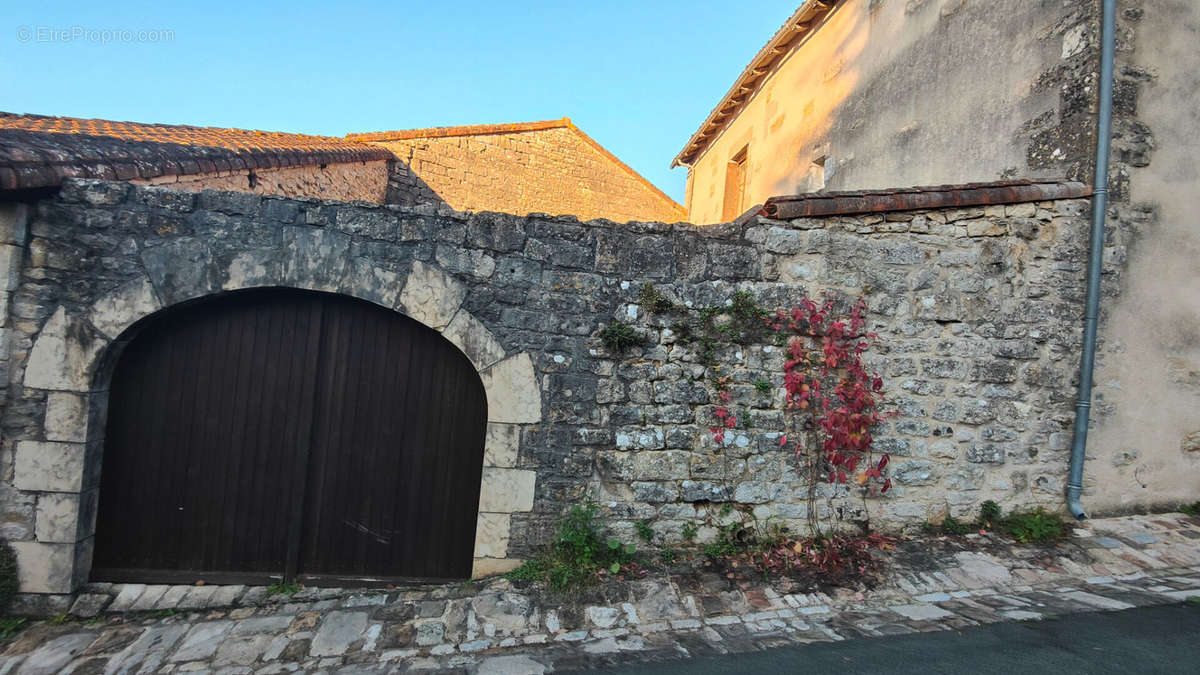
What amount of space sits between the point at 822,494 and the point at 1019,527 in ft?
4.87

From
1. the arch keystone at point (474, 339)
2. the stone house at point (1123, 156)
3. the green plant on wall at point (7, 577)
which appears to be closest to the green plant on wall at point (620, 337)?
the arch keystone at point (474, 339)

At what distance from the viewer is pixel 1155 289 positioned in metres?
4.01

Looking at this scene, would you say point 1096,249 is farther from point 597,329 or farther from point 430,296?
point 430,296

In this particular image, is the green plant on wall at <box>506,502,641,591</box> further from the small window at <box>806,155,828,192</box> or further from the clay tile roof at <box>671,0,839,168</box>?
the clay tile roof at <box>671,0,839,168</box>

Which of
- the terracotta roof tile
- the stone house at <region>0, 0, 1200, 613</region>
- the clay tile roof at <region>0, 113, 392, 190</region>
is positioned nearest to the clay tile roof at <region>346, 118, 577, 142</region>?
the terracotta roof tile

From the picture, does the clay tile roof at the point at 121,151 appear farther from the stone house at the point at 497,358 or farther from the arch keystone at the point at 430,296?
the arch keystone at the point at 430,296

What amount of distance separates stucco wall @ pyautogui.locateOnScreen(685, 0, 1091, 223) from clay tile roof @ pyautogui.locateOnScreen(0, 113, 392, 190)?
603 centimetres

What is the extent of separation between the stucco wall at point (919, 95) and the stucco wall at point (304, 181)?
5.58 m

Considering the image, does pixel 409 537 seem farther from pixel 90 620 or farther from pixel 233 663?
pixel 90 620

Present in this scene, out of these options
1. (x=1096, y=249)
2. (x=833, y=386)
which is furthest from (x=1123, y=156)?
(x=833, y=386)

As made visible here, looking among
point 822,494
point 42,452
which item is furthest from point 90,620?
point 822,494

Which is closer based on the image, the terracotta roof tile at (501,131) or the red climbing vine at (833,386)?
the red climbing vine at (833,386)

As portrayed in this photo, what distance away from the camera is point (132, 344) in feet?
10.8

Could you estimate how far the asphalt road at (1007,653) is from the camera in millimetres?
2547
